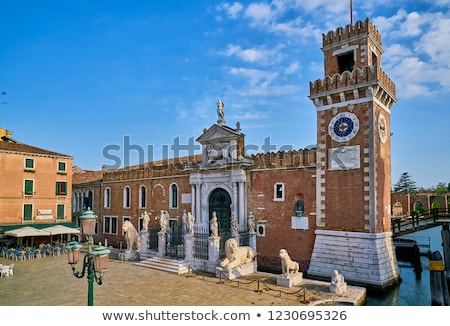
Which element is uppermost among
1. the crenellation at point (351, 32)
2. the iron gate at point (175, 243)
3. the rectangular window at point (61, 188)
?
the crenellation at point (351, 32)

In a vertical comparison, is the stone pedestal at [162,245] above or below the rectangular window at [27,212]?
below

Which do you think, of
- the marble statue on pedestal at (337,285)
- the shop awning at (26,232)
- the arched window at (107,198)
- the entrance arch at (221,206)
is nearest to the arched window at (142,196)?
the arched window at (107,198)

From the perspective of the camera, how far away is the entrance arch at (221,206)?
62.9 feet

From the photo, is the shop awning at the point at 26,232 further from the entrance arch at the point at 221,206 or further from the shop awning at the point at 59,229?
the entrance arch at the point at 221,206

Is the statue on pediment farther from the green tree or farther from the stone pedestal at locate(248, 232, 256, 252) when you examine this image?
the green tree

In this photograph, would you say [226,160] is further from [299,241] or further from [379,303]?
[379,303]

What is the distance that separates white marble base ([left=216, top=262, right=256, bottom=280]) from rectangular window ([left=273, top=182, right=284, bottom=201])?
377cm

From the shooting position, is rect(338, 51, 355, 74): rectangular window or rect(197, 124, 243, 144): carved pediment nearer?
rect(338, 51, 355, 74): rectangular window

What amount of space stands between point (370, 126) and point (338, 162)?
1.99 metres

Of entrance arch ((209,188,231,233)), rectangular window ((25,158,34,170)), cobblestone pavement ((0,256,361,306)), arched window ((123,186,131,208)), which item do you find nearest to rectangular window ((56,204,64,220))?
rectangular window ((25,158,34,170))

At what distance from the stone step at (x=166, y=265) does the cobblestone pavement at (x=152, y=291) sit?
447mm

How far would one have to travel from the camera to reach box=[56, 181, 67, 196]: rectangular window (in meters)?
24.3

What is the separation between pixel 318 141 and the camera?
52.2 ft
